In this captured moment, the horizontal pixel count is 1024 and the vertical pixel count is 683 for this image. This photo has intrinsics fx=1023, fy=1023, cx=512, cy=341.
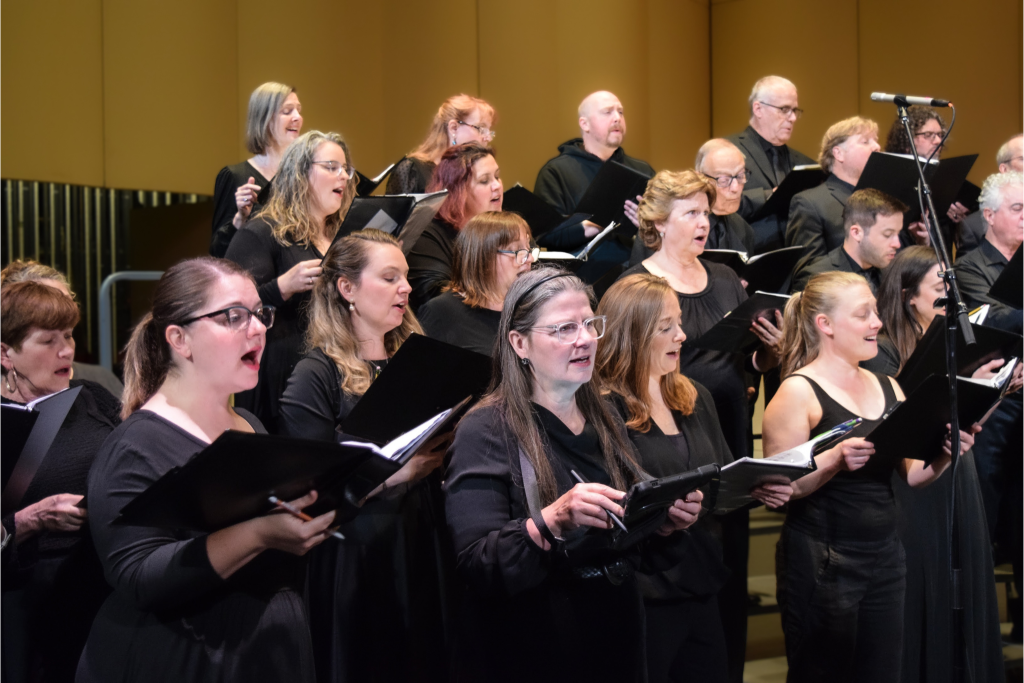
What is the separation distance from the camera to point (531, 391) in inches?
78.6

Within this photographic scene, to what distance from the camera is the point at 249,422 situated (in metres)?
1.86

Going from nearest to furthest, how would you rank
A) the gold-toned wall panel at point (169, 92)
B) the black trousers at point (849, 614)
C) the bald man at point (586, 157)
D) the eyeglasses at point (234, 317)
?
the eyeglasses at point (234, 317)
the black trousers at point (849, 614)
the bald man at point (586, 157)
the gold-toned wall panel at point (169, 92)

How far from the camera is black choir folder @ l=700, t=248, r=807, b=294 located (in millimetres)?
3254

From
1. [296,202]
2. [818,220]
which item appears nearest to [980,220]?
[818,220]

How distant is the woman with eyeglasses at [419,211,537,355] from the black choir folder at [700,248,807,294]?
82cm

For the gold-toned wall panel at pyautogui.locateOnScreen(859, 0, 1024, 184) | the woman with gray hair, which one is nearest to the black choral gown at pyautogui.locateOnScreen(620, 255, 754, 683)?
the woman with gray hair

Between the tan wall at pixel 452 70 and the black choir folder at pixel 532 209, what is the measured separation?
8.51ft

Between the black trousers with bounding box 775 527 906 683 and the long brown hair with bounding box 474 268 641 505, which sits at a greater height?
the long brown hair with bounding box 474 268 641 505

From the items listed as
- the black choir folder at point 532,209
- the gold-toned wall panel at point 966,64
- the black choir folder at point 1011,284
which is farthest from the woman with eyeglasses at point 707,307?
the gold-toned wall panel at point 966,64

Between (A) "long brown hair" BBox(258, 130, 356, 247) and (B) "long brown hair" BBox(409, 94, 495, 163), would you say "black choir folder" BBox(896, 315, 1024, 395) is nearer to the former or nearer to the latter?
(A) "long brown hair" BBox(258, 130, 356, 247)

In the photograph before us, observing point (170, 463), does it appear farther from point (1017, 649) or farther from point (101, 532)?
point (1017, 649)

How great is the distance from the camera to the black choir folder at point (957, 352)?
279cm

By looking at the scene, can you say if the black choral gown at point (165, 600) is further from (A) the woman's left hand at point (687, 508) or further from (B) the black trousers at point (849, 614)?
(B) the black trousers at point (849, 614)

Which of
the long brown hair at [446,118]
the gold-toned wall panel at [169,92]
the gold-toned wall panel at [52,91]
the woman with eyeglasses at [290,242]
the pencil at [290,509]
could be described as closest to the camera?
the pencil at [290,509]
